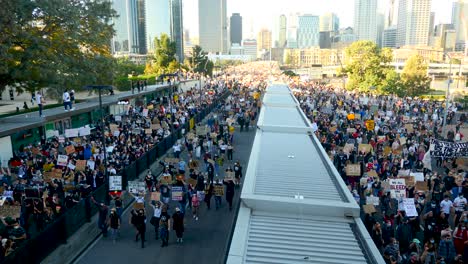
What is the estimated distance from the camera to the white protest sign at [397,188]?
13.2 meters

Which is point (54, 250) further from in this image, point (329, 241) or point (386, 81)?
point (386, 81)

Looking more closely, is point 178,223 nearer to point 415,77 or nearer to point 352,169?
point 352,169

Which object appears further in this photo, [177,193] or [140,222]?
[177,193]

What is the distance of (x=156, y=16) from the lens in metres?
172

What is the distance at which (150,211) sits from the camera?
15.2 metres

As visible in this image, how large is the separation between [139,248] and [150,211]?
10.2 feet

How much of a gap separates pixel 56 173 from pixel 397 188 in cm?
1220

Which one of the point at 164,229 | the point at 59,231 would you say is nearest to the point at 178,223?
the point at 164,229

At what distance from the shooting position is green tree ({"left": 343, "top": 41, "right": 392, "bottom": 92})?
6775 centimetres


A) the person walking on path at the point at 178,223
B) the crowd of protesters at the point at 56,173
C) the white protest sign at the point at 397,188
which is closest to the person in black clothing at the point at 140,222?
the person walking on path at the point at 178,223

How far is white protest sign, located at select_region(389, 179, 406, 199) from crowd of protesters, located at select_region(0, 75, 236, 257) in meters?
10.1

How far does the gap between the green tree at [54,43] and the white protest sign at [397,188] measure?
16306 mm

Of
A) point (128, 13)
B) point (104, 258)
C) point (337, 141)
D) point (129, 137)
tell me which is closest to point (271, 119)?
point (337, 141)

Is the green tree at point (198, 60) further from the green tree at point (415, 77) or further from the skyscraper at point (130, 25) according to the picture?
the skyscraper at point (130, 25)
